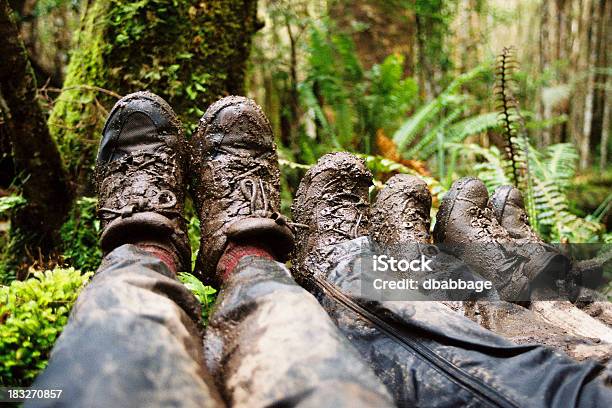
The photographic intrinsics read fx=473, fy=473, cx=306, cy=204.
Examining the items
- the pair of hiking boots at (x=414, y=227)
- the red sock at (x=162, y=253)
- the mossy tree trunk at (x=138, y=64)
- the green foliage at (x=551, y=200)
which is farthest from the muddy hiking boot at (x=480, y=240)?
the mossy tree trunk at (x=138, y=64)

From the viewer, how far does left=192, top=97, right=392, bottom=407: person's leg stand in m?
0.94

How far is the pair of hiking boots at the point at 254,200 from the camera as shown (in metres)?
1.73

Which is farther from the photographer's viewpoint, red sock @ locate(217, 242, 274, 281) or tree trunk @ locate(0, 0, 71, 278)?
tree trunk @ locate(0, 0, 71, 278)

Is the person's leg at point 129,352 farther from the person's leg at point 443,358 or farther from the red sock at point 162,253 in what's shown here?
the person's leg at point 443,358

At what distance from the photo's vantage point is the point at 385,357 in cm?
133

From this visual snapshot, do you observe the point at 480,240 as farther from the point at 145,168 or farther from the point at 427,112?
the point at 427,112

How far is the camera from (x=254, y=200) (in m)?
1.84

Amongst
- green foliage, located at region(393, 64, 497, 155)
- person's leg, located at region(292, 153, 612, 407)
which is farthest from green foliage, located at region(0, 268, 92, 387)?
green foliage, located at region(393, 64, 497, 155)

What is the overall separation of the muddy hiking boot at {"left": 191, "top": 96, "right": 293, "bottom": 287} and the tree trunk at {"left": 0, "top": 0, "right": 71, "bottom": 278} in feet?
2.68

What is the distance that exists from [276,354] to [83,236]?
1808 mm

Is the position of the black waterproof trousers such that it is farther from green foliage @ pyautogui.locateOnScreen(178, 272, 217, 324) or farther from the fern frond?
the fern frond

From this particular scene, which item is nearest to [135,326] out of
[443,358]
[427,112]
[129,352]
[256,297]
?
[129,352]

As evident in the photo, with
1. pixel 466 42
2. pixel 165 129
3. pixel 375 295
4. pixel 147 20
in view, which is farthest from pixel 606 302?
pixel 466 42

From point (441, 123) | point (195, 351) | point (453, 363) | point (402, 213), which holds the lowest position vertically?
point (453, 363)
